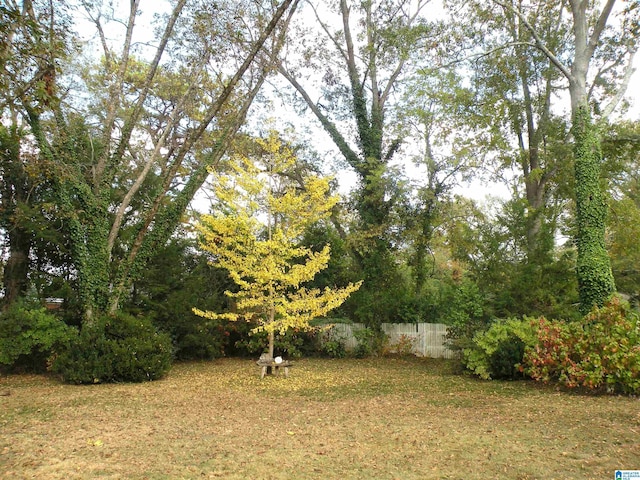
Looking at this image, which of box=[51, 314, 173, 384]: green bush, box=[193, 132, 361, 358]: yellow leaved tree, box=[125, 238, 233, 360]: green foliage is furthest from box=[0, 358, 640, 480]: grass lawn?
box=[125, 238, 233, 360]: green foliage

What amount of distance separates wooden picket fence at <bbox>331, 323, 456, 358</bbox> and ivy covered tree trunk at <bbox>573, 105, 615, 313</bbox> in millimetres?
4742

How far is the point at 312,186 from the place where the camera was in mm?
10570

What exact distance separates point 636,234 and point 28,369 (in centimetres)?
1969

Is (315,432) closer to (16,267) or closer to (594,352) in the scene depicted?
(594,352)

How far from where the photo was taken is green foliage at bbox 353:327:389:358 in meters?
14.9

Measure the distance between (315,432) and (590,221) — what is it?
30.1 ft

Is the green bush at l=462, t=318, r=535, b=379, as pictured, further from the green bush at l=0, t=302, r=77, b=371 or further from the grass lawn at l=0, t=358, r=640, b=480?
the green bush at l=0, t=302, r=77, b=371

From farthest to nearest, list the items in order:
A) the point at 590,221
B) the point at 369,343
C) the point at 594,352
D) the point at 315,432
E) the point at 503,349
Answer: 1. the point at 369,343
2. the point at 590,221
3. the point at 503,349
4. the point at 594,352
5. the point at 315,432

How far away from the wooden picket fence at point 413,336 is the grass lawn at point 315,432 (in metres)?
5.34

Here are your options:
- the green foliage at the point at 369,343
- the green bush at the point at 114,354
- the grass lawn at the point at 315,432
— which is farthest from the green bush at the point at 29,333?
the green foliage at the point at 369,343

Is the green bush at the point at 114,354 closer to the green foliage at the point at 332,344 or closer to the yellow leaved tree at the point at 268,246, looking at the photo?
the yellow leaved tree at the point at 268,246

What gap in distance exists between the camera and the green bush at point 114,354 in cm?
934

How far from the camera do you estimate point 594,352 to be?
7.85 metres

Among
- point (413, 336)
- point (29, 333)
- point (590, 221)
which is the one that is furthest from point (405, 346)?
point (29, 333)
